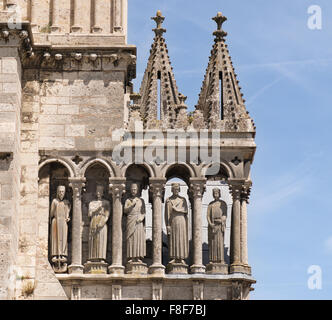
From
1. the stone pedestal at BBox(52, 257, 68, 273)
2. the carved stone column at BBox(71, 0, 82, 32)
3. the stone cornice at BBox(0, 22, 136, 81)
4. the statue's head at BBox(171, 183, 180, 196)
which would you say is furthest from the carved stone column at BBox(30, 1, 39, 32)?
the stone pedestal at BBox(52, 257, 68, 273)

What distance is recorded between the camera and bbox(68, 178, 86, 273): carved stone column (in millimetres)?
31000

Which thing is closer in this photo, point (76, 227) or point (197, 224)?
point (76, 227)

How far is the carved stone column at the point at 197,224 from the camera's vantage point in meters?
31.2

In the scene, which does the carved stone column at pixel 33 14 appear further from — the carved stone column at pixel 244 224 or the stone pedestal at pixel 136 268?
the carved stone column at pixel 244 224

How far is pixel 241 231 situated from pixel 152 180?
7.26ft

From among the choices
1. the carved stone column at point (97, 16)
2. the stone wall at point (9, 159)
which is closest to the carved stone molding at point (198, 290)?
the stone wall at point (9, 159)

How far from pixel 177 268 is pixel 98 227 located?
6.22 feet

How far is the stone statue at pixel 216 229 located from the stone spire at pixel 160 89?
210 cm

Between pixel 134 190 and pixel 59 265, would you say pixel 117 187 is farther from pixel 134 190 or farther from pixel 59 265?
pixel 59 265

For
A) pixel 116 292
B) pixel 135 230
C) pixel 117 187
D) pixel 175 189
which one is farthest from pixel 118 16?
pixel 116 292

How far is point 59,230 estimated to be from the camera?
31266 mm

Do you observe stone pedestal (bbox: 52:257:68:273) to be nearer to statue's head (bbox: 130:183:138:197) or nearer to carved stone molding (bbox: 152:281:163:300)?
carved stone molding (bbox: 152:281:163:300)

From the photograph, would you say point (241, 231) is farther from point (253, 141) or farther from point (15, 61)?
point (15, 61)

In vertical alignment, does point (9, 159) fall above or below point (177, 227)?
above
